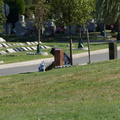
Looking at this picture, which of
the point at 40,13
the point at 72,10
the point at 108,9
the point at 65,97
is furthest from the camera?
the point at 108,9

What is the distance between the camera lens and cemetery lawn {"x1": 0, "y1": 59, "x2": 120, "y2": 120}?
31.1 ft

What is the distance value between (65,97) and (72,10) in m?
12.1

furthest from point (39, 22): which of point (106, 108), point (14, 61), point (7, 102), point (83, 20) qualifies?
point (106, 108)

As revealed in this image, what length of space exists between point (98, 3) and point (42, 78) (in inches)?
1424

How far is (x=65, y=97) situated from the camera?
12.7 m

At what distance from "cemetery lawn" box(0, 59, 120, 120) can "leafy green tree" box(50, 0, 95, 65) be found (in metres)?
7.41

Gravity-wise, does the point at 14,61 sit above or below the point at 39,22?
below

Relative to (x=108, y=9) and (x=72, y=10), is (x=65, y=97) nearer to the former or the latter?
(x=72, y=10)

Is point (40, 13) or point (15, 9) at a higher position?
point (15, 9)

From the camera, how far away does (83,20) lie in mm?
24938

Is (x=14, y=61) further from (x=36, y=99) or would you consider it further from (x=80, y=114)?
(x=80, y=114)

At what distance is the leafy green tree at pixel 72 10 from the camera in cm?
2403

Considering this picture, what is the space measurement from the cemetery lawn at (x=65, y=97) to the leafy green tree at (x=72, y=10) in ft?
24.3

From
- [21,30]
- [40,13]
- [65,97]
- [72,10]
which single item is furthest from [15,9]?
[65,97]
